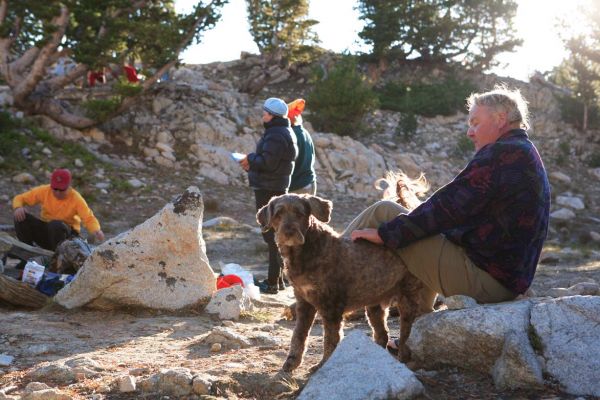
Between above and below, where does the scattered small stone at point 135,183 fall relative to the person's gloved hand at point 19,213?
below

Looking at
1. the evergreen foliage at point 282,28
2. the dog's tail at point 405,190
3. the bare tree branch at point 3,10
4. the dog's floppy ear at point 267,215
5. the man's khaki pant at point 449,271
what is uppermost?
the evergreen foliage at point 282,28

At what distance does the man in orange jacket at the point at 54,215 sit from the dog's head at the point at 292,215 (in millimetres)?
4616

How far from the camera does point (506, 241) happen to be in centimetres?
428

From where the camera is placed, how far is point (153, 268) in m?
6.92

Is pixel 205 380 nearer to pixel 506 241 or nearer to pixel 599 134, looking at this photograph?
pixel 506 241

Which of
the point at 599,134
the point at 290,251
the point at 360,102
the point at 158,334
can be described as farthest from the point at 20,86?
the point at 599,134

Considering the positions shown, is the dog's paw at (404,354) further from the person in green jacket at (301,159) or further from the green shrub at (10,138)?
the green shrub at (10,138)

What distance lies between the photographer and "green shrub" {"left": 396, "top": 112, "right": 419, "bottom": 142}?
27172 millimetres

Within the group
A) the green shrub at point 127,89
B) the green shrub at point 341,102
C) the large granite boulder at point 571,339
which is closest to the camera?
the large granite boulder at point 571,339

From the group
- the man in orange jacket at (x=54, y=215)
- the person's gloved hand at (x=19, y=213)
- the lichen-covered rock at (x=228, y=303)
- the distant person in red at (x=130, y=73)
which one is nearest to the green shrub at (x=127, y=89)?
the distant person in red at (x=130, y=73)

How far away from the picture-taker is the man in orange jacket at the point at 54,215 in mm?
8758

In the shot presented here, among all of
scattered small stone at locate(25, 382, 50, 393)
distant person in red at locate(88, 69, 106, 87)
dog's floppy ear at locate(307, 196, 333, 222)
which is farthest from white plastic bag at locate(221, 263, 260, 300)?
distant person in red at locate(88, 69, 106, 87)

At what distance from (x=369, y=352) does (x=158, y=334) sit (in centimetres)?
273

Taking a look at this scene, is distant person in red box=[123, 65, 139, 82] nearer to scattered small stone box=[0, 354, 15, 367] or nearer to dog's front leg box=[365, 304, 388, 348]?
scattered small stone box=[0, 354, 15, 367]
